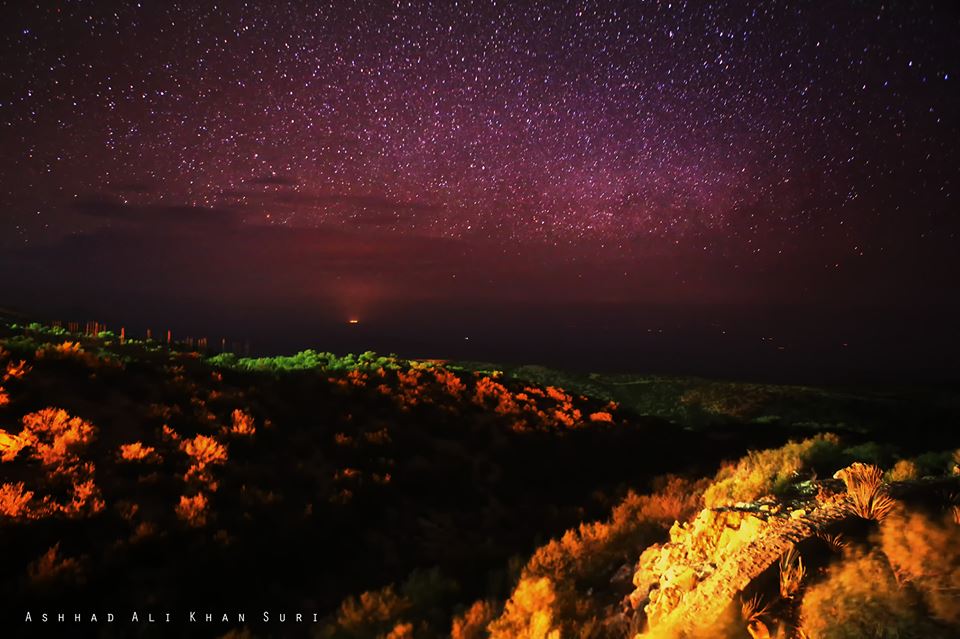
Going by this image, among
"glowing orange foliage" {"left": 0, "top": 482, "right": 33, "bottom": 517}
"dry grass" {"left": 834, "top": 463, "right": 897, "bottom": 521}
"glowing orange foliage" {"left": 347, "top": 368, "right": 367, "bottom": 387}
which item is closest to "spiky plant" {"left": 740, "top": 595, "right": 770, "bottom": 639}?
"dry grass" {"left": 834, "top": 463, "right": 897, "bottom": 521}

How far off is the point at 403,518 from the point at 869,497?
22.0ft

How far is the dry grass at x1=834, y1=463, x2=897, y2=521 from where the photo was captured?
15.2 ft

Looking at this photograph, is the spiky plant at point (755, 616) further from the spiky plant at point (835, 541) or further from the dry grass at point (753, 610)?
the spiky plant at point (835, 541)

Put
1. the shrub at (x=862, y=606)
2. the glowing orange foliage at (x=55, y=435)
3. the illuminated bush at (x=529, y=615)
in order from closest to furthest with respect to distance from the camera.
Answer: the shrub at (x=862, y=606), the illuminated bush at (x=529, y=615), the glowing orange foliage at (x=55, y=435)

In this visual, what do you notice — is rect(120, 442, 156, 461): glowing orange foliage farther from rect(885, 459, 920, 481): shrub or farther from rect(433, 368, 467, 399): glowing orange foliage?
rect(885, 459, 920, 481): shrub

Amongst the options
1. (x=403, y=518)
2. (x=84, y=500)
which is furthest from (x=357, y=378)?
(x=84, y=500)

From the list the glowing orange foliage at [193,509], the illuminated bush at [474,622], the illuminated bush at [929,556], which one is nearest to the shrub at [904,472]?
the illuminated bush at [929,556]

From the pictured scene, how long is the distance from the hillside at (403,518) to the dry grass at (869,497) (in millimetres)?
34

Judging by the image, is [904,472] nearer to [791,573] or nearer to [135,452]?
[791,573]

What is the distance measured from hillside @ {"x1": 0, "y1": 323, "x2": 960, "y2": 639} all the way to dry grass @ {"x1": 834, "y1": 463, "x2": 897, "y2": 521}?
0.03 m

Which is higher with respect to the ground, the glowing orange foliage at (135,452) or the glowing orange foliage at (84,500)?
the glowing orange foliage at (135,452)

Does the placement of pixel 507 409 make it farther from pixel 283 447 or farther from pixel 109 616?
pixel 109 616

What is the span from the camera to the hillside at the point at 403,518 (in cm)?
438

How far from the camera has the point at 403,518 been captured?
8852 mm
